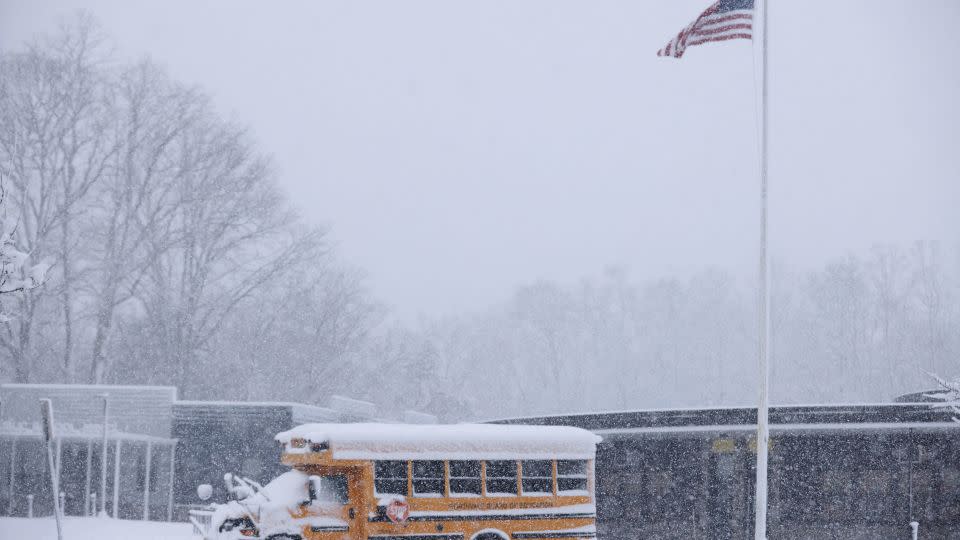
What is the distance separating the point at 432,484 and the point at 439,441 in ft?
1.92

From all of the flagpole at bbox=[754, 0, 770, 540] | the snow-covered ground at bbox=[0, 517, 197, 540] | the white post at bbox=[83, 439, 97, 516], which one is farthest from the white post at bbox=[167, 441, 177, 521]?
the flagpole at bbox=[754, 0, 770, 540]

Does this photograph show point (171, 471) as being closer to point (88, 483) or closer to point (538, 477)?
point (88, 483)

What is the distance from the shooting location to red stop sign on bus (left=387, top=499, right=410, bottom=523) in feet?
48.7

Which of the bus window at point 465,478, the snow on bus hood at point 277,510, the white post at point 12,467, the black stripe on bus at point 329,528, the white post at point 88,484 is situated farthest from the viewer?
the white post at point 12,467

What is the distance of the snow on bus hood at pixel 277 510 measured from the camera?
564 inches

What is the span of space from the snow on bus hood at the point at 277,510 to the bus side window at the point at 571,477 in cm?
345

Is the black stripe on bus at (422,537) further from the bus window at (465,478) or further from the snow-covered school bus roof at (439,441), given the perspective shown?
the snow-covered school bus roof at (439,441)

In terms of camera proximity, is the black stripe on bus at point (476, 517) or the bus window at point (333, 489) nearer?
the black stripe on bus at point (476, 517)

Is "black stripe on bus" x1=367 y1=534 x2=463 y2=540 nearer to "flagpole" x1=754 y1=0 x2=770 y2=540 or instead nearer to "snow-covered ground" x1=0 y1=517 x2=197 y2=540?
"flagpole" x1=754 y1=0 x2=770 y2=540

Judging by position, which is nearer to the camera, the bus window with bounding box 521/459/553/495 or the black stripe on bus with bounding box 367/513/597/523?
the black stripe on bus with bounding box 367/513/597/523

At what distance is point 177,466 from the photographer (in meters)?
37.6

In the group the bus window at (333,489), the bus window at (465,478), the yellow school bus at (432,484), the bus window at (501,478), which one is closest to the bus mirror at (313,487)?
the yellow school bus at (432,484)

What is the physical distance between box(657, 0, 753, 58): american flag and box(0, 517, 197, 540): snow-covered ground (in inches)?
529

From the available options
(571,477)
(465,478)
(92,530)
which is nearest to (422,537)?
(465,478)
